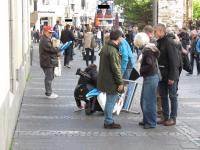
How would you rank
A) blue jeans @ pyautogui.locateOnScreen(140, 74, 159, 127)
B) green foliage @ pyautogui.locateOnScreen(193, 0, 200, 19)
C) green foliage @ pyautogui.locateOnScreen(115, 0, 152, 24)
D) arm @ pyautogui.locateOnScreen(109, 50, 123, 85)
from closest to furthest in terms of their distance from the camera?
arm @ pyautogui.locateOnScreen(109, 50, 123, 85) < blue jeans @ pyautogui.locateOnScreen(140, 74, 159, 127) < green foliage @ pyautogui.locateOnScreen(115, 0, 152, 24) < green foliage @ pyautogui.locateOnScreen(193, 0, 200, 19)

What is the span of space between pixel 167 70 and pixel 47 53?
14.4ft

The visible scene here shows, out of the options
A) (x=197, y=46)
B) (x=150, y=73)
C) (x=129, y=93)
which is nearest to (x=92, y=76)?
(x=129, y=93)

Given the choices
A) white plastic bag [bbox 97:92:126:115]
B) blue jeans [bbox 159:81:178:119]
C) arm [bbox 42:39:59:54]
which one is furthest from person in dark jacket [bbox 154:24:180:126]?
arm [bbox 42:39:59:54]

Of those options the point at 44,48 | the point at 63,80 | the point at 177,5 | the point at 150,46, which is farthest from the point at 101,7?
the point at 150,46

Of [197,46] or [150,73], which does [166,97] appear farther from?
[197,46]

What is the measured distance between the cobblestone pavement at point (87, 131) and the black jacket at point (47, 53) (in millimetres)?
874

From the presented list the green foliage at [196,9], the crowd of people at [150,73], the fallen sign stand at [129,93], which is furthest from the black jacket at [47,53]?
the green foliage at [196,9]

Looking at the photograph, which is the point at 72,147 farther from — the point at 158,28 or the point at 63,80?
the point at 63,80

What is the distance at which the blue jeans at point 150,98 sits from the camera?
10.5 meters

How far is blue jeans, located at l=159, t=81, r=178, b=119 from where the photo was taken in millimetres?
10805

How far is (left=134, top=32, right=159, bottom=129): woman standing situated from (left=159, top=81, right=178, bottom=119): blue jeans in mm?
379

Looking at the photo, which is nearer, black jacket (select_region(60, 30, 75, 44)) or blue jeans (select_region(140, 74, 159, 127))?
blue jeans (select_region(140, 74, 159, 127))

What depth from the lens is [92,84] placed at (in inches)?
490

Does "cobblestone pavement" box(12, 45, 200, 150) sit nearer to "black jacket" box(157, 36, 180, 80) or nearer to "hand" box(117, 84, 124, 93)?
"hand" box(117, 84, 124, 93)
